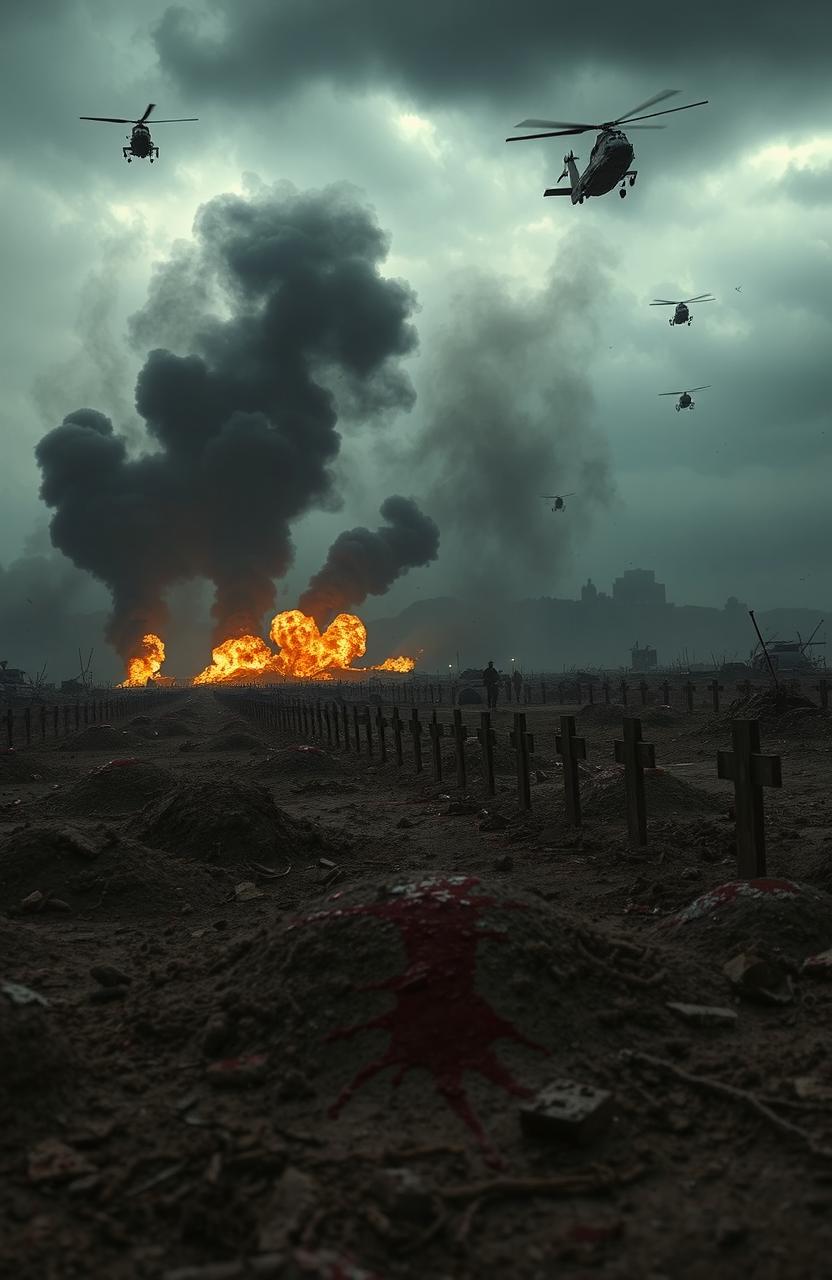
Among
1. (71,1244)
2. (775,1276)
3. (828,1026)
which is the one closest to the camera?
(775,1276)

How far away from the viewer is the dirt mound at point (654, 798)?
10898mm

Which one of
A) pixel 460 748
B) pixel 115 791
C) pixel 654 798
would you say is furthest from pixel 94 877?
pixel 460 748

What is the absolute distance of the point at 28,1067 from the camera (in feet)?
11.1

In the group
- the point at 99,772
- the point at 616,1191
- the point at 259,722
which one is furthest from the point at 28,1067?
the point at 259,722

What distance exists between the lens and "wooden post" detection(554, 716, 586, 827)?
376 inches

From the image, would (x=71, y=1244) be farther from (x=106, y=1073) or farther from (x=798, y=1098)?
(x=798, y=1098)

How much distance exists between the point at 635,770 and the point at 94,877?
484cm

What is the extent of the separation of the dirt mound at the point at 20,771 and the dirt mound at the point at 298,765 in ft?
14.5

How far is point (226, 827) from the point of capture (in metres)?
9.44

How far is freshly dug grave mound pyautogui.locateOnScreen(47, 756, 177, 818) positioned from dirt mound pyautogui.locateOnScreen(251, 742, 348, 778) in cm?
386

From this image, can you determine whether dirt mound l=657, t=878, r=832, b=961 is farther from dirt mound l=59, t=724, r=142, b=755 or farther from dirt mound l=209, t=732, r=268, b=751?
dirt mound l=59, t=724, r=142, b=755

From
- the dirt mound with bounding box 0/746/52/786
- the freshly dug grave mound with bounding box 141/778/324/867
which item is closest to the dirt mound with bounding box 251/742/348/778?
the dirt mound with bounding box 0/746/52/786

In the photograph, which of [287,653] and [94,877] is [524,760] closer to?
[94,877]

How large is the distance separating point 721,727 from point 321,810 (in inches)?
512
